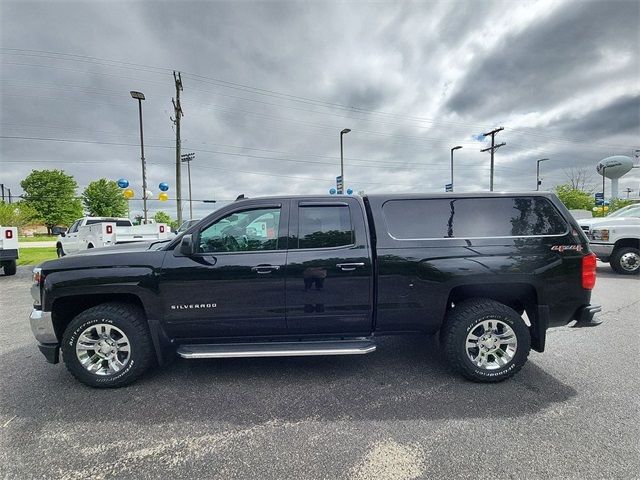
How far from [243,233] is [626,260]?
10.7 meters

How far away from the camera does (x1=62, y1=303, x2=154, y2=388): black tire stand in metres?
3.20

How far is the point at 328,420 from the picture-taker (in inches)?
106

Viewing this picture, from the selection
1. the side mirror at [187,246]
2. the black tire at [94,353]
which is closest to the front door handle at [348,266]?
the side mirror at [187,246]

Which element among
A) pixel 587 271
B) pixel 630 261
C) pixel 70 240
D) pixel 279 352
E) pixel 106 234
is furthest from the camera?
pixel 70 240

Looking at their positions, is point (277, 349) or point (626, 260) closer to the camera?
point (277, 349)

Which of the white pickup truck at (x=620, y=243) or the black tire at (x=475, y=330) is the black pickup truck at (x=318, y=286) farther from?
the white pickup truck at (x=620, y=243)

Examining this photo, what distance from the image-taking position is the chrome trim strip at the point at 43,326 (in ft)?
10.6

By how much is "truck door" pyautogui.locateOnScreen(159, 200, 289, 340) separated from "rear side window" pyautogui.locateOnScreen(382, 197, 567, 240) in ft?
3.95

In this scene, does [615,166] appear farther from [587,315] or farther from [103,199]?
[103,199]

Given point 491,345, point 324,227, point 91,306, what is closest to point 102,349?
point 91,306

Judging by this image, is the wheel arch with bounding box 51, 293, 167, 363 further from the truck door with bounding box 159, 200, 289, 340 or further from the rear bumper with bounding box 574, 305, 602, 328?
the rear bumper with bounding box 574, 305, 602, 328

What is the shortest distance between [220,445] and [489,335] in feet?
8.64

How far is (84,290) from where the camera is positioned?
10.5 ft

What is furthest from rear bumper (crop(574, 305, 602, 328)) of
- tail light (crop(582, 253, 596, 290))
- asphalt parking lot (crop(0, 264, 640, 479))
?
asphalt parking lot (crop(0, 264, 640, 479))
